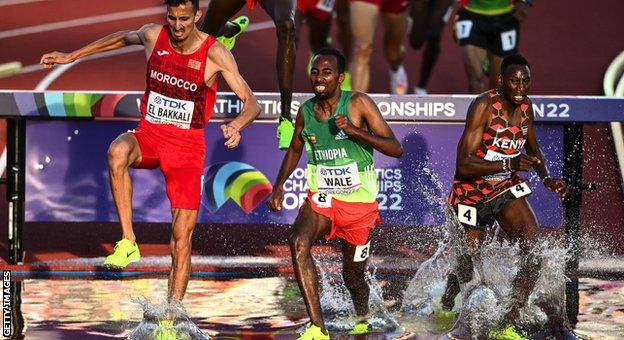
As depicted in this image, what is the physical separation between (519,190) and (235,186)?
2812 millimetres

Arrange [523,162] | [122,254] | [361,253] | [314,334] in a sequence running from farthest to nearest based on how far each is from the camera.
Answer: [361,253] < [523,162] < [122,254] < [314,334]

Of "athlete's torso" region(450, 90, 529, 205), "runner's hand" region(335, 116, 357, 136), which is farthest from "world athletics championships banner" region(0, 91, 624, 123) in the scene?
"runner's hand" region(335, 116, 357, 136)

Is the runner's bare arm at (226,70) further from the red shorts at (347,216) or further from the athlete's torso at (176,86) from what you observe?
the red shorts at (347,216)

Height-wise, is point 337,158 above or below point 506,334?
above

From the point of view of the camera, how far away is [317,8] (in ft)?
49.9

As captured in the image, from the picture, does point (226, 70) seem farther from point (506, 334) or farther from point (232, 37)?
point (506, 334)

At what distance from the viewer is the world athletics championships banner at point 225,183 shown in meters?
11.7

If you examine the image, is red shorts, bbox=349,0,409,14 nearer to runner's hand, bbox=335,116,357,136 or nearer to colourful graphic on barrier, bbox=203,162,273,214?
colourful graphic on barrier, bbox=203,162,273,214

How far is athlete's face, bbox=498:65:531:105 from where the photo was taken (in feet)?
31.5

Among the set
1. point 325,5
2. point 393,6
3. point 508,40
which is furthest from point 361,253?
point 393,6

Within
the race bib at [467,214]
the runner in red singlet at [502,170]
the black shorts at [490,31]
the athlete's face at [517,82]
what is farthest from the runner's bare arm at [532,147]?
the black shorts at [490,31]

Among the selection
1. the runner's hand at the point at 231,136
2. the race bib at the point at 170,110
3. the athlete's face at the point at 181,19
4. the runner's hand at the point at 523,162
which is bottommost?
the runner's hand at the point at 523,162

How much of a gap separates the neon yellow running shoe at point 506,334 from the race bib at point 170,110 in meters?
2.34

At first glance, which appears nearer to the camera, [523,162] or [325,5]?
[523,162]
